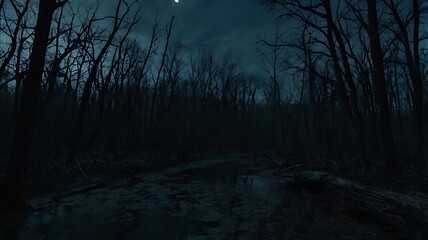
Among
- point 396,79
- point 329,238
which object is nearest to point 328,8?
point 329,238

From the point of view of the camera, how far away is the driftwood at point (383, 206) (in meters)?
4.59

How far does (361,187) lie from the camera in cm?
605

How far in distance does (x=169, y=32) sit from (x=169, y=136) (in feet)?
30.2

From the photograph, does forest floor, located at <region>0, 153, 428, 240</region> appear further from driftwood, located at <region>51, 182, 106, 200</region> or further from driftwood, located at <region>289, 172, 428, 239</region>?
driftwood, located at <region>289, 172, 428, 239</region>

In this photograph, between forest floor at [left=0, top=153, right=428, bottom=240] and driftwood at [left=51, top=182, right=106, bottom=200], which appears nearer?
forest floor at [left=0, top=153, right=428, bottom=240]

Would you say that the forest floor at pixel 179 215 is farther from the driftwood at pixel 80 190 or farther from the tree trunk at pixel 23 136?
the tree trunk at pixel 23 136

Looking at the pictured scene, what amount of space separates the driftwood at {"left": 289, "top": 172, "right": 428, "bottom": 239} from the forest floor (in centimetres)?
18

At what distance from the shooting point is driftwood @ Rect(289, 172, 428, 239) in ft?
15.0

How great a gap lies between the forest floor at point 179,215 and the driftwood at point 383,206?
0.18 meters

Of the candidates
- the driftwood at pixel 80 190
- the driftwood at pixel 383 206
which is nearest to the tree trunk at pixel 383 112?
the driftwood at pixel 383 206

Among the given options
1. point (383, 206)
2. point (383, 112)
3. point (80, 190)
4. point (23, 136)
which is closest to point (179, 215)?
point (23, 136)

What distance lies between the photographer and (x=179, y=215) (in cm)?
666

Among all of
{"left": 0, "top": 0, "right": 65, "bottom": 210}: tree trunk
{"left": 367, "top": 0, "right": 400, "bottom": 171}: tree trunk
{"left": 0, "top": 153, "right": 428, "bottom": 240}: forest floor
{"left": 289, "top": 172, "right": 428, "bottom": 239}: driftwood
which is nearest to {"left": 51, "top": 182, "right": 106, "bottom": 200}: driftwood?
{"left": 0, "top": 153, "right": 428, "bottom": 240}: forest floor

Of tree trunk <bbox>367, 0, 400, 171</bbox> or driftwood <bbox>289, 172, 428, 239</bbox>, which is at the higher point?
tree trunk <bbox>367, 0, 400, 171</bbox>
